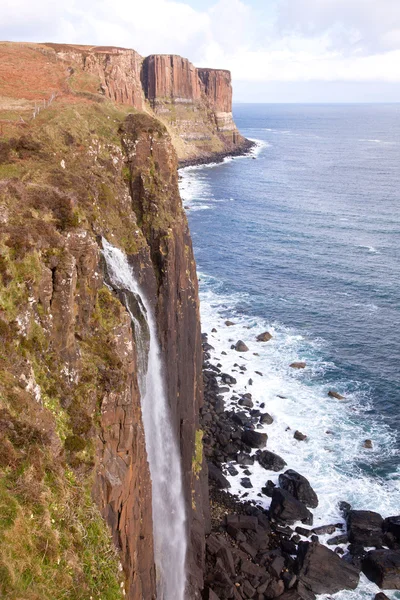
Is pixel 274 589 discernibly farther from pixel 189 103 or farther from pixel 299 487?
pixel 189 103

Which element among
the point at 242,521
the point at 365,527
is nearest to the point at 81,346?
the point at 242,521

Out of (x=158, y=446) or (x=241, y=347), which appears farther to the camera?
(x=241, y=347)

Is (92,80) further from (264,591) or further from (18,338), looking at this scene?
(264,591)

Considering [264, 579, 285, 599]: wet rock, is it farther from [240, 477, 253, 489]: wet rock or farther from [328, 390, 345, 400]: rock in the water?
[328, 390, 345, 400]: rock in the water

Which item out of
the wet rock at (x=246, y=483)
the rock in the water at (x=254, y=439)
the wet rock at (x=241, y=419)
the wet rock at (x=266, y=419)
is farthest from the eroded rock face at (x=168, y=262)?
the wet rock at (x=266, y=419)

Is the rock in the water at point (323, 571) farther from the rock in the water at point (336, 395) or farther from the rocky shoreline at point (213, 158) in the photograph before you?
the rocky shoreline at point (213, 158)
